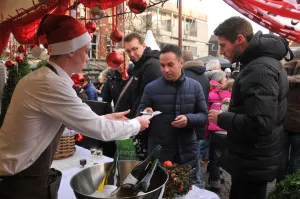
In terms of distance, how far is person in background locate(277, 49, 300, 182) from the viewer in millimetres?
2992

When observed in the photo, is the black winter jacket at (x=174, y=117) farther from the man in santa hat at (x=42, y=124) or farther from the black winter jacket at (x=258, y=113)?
the man in santa hat at (x=42, y=124)

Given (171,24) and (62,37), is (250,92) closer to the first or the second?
(62,37)

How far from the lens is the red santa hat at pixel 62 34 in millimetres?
1334

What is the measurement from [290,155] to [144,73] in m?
1.86

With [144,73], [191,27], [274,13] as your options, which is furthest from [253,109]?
[191,27]

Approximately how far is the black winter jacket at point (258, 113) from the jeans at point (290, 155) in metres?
1.29

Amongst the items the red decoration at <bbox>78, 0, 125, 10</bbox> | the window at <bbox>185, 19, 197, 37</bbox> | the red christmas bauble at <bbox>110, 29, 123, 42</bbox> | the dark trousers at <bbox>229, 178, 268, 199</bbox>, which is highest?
the window at <bbox>185, 19, 197, 37</bbox>

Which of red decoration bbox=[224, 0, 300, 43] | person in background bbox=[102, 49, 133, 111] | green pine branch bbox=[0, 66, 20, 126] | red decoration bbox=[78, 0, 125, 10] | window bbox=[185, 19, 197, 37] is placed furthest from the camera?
window bbox=[185, 19, 197, 37]

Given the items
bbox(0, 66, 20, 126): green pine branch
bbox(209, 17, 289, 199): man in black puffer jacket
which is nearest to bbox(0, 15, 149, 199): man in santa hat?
bbox(209, 17, 289, 199): man in black puffer jacket

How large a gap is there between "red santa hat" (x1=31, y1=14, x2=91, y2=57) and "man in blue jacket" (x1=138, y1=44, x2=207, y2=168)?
1.08m

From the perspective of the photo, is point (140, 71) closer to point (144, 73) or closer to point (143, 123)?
point (144, 73)

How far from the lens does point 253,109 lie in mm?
1688

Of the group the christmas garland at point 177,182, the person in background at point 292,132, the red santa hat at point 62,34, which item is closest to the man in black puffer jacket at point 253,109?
the christmas garland at point 177,182

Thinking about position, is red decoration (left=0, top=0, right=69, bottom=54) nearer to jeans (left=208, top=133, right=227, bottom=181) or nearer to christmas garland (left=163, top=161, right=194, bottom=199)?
christmas garland (left=163, top=161, right=194, bottom=199)
